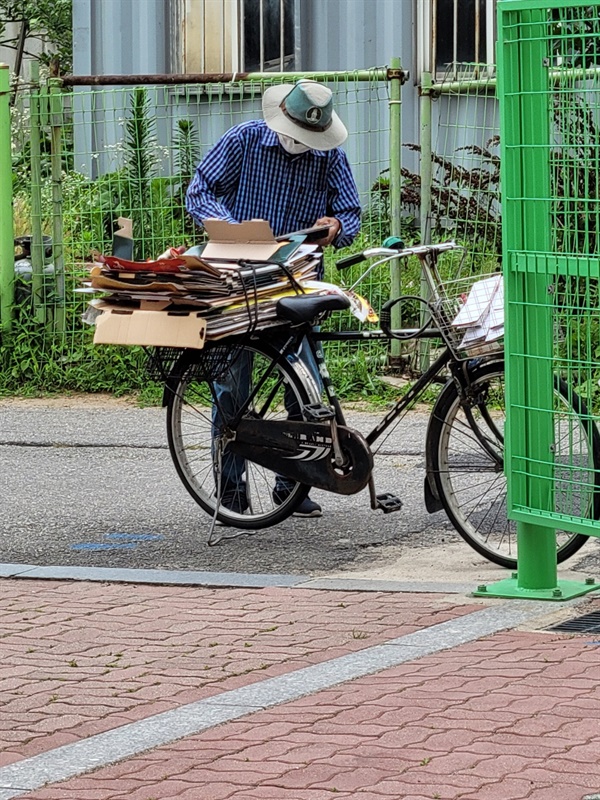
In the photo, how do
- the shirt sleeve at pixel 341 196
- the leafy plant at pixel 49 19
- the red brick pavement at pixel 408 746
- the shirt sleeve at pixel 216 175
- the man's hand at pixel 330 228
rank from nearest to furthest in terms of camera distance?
the red brick pavement at pixel 408 746, the man's hand at pixel 330 228, the shirt sleeve at pixel 216 175, the shirt sleeve at pixel 341 196, the leafy plant at pixel 49 19

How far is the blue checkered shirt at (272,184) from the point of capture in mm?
7500

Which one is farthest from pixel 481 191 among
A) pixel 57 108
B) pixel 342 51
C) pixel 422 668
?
pixel 422 668

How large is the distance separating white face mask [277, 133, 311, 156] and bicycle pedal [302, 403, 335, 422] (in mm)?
1298

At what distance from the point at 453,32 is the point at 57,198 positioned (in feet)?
14.8

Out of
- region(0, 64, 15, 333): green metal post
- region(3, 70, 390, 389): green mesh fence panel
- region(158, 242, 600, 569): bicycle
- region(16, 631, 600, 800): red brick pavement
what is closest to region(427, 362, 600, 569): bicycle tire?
region(158, 242, 600, 569): bicycle

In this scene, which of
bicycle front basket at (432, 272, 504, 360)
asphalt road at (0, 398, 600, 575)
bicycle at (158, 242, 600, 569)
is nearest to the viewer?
bicycle front basket at (432, 272, 504, 360)

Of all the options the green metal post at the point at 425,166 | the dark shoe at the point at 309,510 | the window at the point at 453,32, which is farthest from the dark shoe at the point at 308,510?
the window at the point at 453,32

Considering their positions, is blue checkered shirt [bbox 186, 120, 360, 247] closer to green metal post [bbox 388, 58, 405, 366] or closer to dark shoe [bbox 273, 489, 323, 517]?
dark shoe [bbox 273, 489, 323, 517]

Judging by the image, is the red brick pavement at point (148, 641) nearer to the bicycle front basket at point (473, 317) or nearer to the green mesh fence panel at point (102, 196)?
the bicycle front basket at point (473, 317)

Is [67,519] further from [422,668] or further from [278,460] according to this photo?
[422,668]

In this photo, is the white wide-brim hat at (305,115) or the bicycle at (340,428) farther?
the white wide-brim hat at (305,115)

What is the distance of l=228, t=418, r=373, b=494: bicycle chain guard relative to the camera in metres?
6.74

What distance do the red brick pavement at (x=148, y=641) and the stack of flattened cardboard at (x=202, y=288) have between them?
3.64ft

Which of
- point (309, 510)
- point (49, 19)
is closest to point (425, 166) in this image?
point (309, 510)
